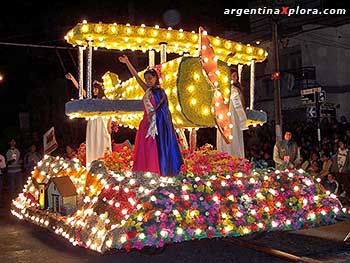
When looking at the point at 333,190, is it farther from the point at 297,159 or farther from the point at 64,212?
the point at 64,212

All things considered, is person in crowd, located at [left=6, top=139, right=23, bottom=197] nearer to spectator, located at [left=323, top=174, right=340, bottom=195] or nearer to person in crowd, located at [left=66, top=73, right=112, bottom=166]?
person in crowd, located at [left=66, top=73, right=112, bottom=166]

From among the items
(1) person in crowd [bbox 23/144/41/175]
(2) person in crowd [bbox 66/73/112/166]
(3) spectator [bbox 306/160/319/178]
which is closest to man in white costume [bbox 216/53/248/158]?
(2) person in crowd [bbox 66/73/112/166]

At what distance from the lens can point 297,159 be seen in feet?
43.4

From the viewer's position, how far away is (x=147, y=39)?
9.63m

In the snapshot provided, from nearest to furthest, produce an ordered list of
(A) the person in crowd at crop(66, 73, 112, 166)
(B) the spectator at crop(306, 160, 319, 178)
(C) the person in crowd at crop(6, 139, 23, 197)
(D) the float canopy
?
(D) the float canopy < (A) the person in crowd at crop(66, 73, 112, 166) < (B) the spectator at crop(306, 160, 319, 178) < (C) the person in crowd at crop(6, 139, 23, 197)

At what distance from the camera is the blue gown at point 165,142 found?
25.2 ft

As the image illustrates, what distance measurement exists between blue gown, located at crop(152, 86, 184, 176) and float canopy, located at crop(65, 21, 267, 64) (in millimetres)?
1820

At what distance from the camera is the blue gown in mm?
7675

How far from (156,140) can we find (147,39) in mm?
2665

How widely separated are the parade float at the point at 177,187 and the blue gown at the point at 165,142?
0.16 m

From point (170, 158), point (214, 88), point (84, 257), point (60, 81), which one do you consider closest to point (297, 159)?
point (214, 88)

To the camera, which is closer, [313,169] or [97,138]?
[97,138]

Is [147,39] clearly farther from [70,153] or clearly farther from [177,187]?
[70,153]

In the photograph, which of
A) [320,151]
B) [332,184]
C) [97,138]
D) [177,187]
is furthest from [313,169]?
[177,187]
